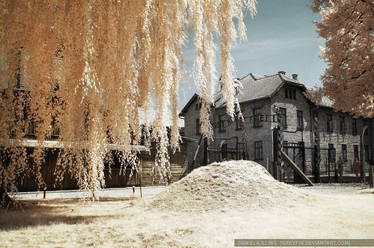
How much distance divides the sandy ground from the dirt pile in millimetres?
278

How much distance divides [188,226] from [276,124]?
20982mm

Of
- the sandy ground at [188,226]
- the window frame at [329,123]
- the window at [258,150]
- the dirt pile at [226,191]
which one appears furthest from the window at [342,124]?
the sandy ground at [188,226]

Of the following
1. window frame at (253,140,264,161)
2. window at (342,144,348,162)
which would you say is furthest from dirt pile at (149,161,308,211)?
window at (342,144,348,162)

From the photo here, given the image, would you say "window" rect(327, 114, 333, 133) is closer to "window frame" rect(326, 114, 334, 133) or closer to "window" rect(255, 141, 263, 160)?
"window frame" rect(326, 114, 334, 133)

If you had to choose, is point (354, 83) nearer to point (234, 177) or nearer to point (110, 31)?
point (234, 177)

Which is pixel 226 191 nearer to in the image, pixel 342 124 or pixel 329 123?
pixel 329 123

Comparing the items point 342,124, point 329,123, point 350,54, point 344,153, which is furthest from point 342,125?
point 350,54

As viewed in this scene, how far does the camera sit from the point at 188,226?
5.45 m

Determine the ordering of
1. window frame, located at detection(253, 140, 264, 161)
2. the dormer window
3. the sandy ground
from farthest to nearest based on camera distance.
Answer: the dormer window → window frame, located at detection(253, 140, 264, 161) → the sandy ground

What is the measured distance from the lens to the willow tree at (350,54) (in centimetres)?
1306

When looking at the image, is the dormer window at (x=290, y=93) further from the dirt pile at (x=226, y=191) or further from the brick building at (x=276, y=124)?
the dirt pile at (x=226, y=191)

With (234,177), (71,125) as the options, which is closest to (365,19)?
(234,177)

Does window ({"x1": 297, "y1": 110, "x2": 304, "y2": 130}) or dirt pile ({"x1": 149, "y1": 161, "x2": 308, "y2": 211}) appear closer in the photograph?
dirt pile ({"x1": 149, "y1": 161, "x2": 308, "y2": 211})

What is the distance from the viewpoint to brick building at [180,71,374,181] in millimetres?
24766
